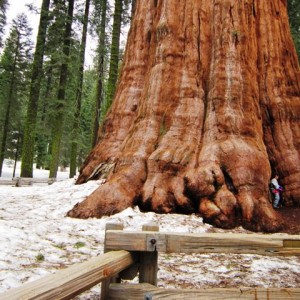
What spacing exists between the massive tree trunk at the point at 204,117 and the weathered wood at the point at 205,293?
3.92m

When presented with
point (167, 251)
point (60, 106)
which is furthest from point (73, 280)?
point (60, 106)

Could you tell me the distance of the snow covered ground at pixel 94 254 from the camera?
4242 millimetres

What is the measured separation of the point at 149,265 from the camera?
127 inches

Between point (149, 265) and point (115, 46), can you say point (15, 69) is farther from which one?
point (149, 265)

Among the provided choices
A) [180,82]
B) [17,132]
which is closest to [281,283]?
[180,82]

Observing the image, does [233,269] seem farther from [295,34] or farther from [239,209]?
[295,34]

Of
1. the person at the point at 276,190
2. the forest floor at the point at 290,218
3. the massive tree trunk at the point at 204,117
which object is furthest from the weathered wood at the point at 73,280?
the person at the point at 276,190

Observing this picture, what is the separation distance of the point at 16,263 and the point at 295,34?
719 inches

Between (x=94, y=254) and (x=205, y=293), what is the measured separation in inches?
101

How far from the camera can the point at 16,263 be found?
437 cm

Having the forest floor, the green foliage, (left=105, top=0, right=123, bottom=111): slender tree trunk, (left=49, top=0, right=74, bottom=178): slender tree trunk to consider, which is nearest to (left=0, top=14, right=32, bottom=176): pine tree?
(left=49, top=0, right=74, bottom=178): slender tree trunk

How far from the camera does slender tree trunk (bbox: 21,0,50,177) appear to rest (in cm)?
1788

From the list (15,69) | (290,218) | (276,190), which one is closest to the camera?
(290,218)

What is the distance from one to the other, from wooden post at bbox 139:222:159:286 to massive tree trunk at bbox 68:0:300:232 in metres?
4.01
